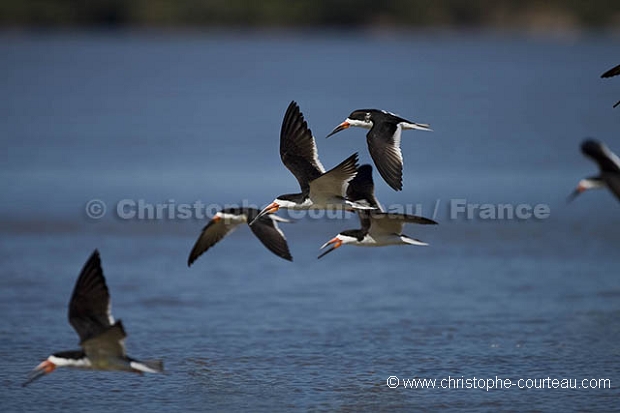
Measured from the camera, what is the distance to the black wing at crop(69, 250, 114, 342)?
8602mm

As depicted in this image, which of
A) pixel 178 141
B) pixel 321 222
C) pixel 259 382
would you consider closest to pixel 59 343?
pixel 259 382

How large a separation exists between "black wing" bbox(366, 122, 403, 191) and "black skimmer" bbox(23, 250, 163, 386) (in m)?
2.74

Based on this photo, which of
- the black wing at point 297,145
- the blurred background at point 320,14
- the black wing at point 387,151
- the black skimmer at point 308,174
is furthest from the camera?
the blurred background at point 320,14

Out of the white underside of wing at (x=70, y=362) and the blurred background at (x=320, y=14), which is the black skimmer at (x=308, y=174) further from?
the blurred background at (x=320, y=14)

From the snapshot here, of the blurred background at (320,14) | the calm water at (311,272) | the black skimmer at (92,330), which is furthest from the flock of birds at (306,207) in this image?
the blurred background at (320,14)

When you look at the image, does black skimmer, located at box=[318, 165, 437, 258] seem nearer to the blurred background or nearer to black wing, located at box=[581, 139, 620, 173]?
black wing, located at box=[581, 139, 620, 173]

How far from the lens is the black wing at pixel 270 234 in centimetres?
1101

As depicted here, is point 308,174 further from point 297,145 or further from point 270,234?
point 270,234

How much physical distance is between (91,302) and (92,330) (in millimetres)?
221

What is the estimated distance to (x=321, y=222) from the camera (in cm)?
1786

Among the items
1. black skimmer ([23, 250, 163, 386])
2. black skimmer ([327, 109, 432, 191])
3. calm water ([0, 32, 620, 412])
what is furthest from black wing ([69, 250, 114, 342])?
black skimmer ([327, 109, 432, 191])

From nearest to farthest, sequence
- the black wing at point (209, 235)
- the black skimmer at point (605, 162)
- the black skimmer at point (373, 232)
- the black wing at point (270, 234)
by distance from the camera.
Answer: the black skimmer at point (605, 162), the black skimmer at point (373, 232), the black wing at point (270, 234), the black wing at point (209, 235)

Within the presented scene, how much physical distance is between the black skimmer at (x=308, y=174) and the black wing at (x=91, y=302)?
2.12 metres

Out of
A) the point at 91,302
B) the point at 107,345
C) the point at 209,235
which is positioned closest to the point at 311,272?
the point at 209,235
